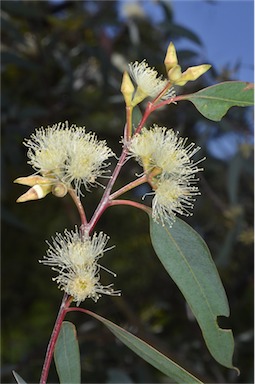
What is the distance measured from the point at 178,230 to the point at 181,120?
1.43 metres

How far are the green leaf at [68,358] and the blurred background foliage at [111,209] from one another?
984 mm

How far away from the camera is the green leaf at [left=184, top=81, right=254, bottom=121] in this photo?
617 mm

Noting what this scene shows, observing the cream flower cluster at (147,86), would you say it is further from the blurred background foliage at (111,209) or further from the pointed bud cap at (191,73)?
the blurred background foliage at (111,209)

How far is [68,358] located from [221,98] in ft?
1.01

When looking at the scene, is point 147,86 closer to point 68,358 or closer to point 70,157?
point 70,157

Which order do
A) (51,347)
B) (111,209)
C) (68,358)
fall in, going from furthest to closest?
(111,209), (68,358), (51,347)

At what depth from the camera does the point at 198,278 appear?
647 millimetres

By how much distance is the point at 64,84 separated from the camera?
2100mm

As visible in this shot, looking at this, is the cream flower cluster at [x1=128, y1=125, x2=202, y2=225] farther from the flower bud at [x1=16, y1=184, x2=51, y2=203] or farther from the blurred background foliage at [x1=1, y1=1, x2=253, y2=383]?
the blurred background foliage at [x1=1, y1=1, x2=253, y2=383]

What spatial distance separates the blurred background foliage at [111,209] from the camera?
178 centimetres

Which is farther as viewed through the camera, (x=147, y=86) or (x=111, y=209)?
(x=111, y=209)

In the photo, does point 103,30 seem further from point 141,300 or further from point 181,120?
point 141,300

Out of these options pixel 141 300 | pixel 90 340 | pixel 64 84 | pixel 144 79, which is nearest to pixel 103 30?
pixel 64 84

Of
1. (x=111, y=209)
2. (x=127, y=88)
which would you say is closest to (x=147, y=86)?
(x=127, y=88)
